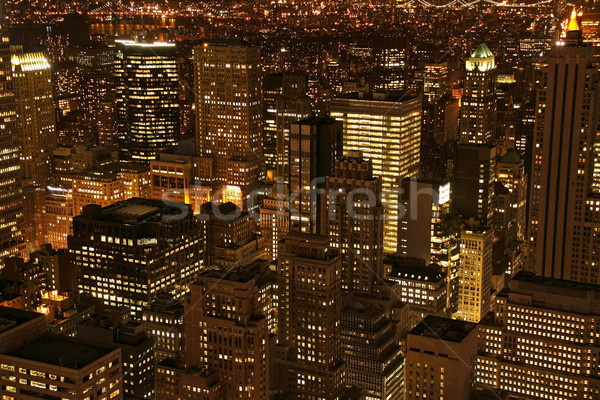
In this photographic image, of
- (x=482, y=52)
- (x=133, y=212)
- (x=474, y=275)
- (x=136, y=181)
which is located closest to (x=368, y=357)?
(x=474, y=275)

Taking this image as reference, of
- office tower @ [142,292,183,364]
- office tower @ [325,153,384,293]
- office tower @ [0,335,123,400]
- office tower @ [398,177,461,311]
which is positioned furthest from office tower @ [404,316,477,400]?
office tower @ [398,177,461,311]

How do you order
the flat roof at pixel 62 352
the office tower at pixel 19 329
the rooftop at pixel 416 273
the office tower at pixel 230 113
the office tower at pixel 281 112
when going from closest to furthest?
the flat roof at pixel 62 352 → the office tower at pixel 19 329 → the rooftop at pixel 416 273 → the office tower at pixel 281 112 → the office tower at pixel 230 113

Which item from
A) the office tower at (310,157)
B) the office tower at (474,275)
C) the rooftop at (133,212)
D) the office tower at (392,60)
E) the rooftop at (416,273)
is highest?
the office tower at (392,60)

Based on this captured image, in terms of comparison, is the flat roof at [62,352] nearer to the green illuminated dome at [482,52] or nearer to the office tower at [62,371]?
the office tower at [62,371]

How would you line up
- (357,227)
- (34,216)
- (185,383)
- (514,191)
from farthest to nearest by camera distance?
(514,191)
(34,216)
(357,227)
(185,383)

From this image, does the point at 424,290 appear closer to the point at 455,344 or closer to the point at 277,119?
the point at 455,344

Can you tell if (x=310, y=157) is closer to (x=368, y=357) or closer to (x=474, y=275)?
(x=474, y=275)

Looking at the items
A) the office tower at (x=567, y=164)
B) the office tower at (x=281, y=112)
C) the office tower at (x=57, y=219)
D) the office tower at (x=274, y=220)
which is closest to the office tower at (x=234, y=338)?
the office tower at (x=274, y=220)
